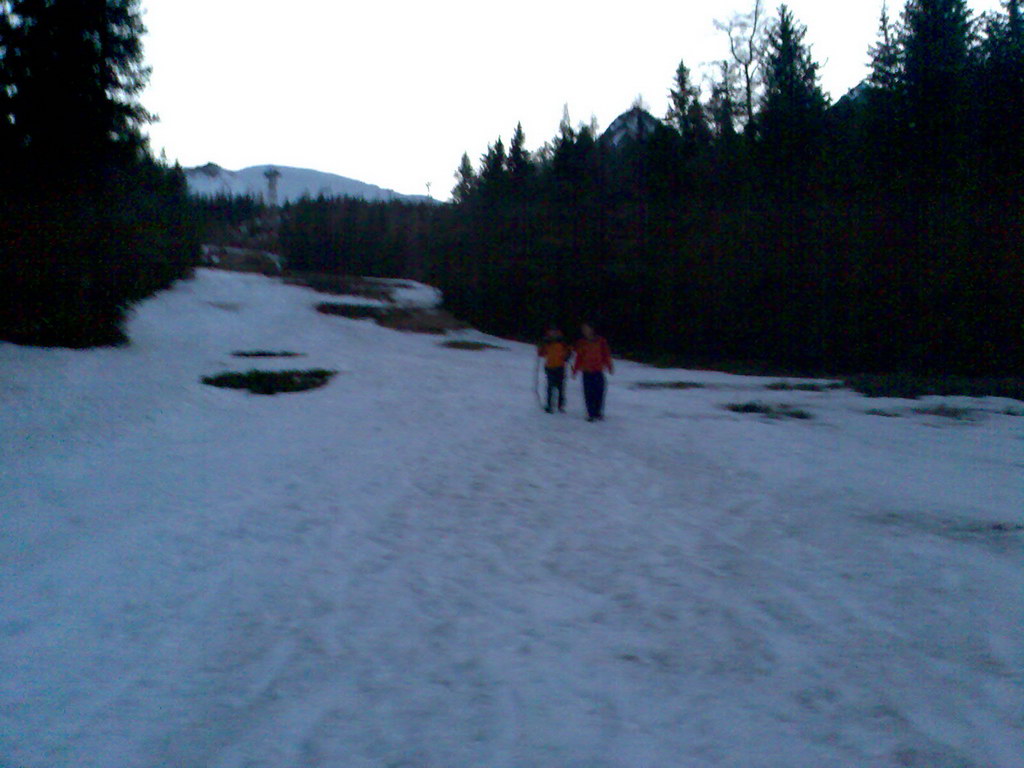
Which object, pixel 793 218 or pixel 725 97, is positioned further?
pixel 725 97

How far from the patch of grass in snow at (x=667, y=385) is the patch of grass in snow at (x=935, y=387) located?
4.15 metres

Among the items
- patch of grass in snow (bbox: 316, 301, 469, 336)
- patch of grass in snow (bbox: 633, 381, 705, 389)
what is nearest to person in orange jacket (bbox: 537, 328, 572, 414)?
patch of grass in snow (bbox: 633, 381, 705, 389)

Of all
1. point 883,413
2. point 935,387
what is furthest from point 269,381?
point 935,387

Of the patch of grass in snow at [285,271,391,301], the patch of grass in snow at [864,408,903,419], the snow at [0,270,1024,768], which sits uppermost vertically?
the patch of grass in snow at [285,271,391,301]

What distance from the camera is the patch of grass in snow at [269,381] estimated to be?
17078mm

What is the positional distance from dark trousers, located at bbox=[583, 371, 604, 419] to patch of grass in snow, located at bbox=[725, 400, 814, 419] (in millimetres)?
3576

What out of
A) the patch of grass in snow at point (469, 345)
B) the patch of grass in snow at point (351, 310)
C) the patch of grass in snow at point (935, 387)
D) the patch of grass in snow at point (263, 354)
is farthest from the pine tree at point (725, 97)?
the patch of grass in snow at point (263, 354)

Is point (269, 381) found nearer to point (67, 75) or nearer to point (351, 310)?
point (67, 75)

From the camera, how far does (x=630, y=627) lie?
5.21 metres

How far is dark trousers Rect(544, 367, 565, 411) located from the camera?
14695 millimetres

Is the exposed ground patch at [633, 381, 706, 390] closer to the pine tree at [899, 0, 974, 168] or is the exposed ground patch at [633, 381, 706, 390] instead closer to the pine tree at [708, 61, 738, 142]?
the pine tree at [899, 0, 974, 168]

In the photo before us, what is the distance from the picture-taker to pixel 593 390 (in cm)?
1412

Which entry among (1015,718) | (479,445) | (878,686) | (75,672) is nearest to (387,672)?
(75,672)

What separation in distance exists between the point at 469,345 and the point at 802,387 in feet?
56.2
